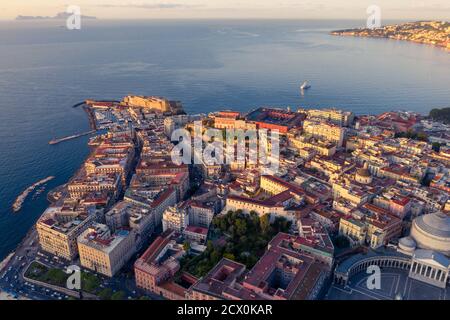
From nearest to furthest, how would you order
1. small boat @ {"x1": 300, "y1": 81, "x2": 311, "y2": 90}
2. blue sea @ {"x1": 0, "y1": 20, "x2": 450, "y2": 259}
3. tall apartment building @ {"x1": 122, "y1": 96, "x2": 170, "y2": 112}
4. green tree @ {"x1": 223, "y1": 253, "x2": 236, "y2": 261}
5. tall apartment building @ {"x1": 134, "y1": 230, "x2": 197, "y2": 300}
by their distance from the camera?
tall apartment building @ {"x1": 134, "y1": 230, "x2": 197, "y2": 300}
green tree @ {"x1": 223, "y1": 253, "x2": 236, "y2": 261}
blue sea @ {"x1": 0, "y1": 20, "x2": 450, "y2": 259}
tall apartment building @ {"x1": 122, "y1": 96, "x2": 170, "y2": 112}
small boat @ {"x1": 300, "y1": 81, "x2": 311, "y2": 90}

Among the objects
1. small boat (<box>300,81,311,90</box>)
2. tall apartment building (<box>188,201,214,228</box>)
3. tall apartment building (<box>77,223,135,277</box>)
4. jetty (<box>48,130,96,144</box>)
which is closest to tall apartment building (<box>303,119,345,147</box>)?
tall apartment building (<box>188,201,214,228</box>)

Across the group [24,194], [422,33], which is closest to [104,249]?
[24,194]

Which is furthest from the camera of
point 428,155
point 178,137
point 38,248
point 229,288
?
point 178,137

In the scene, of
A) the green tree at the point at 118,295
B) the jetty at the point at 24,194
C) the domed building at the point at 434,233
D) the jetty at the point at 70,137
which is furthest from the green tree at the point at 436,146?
the jetty at the point at 70,137

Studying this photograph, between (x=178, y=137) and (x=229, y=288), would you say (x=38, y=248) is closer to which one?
(x=229, y=288)

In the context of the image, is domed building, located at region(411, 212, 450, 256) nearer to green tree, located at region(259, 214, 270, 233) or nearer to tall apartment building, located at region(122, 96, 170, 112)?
green tree, located at region(259, 214, 270, 233)
